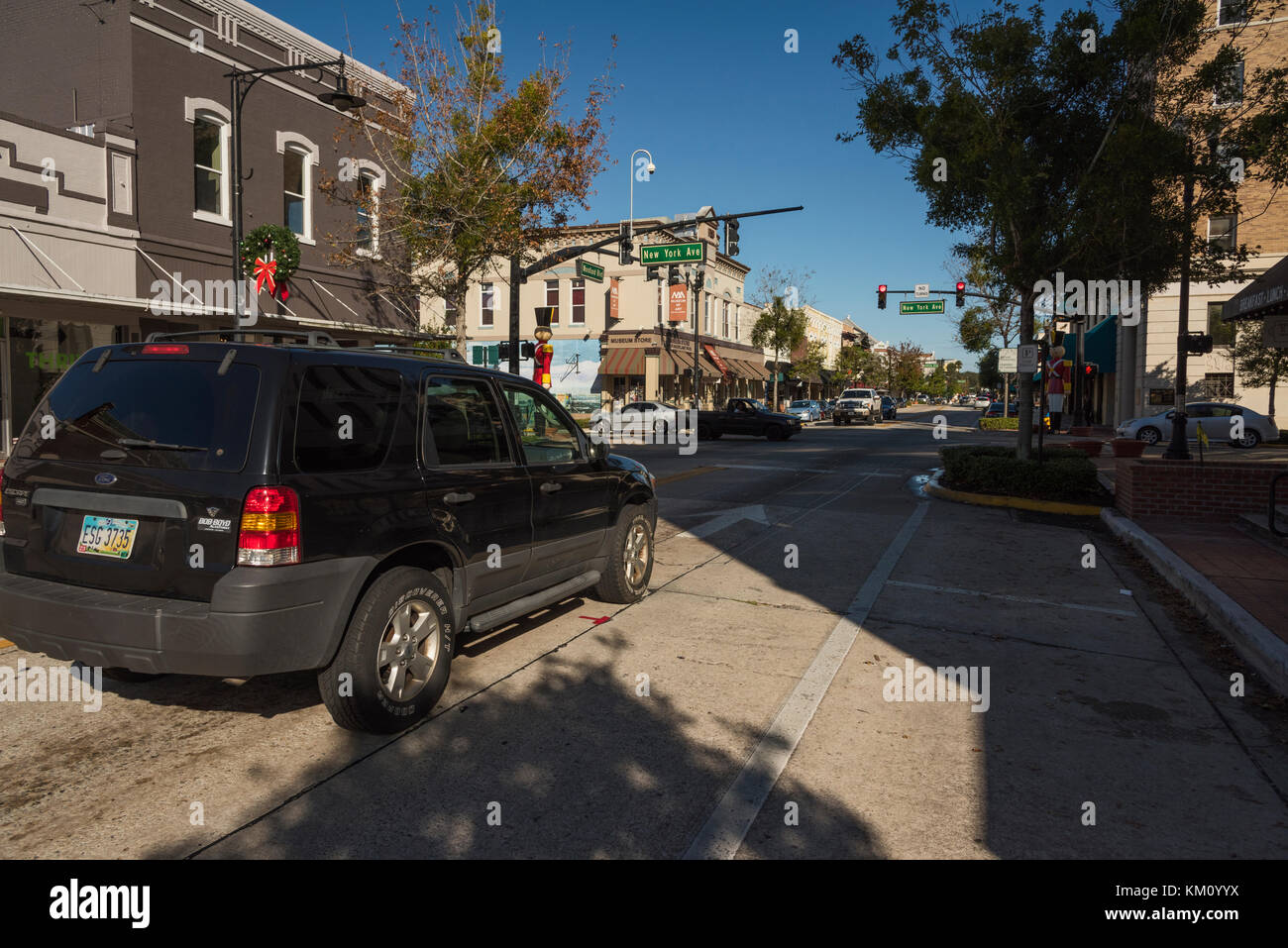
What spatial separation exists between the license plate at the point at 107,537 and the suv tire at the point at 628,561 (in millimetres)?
3525

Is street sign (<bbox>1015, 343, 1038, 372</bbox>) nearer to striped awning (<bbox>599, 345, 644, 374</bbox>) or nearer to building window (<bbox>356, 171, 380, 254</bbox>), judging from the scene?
building window (<bbox>356, 171, 380, 254</bbox>)

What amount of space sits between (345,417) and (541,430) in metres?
1.93

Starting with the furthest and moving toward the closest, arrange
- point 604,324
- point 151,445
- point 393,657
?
point 604,324 → point 393,657 → point 151,445

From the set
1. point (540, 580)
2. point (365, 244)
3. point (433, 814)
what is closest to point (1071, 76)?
point (540, 580)

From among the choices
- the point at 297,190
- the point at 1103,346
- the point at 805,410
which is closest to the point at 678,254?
the point at 297,190

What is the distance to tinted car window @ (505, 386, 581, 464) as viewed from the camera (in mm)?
5703

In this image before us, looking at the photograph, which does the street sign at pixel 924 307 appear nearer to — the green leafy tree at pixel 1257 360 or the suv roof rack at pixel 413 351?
the green leafy tree at pixel 1257 360

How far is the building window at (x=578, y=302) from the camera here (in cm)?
4416

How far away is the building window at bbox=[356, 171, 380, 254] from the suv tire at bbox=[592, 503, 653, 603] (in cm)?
1734

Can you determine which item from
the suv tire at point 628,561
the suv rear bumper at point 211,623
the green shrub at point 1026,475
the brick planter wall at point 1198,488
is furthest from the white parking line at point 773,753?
the green shrub at point 1026,475

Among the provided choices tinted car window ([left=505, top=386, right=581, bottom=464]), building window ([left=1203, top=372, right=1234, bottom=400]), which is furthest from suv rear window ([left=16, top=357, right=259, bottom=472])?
building window ([left=1203, top=372, right=1234, bottom=400])

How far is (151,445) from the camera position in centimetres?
393

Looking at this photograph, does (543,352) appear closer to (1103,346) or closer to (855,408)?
(1103,346)

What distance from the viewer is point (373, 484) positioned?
420 centimetres
